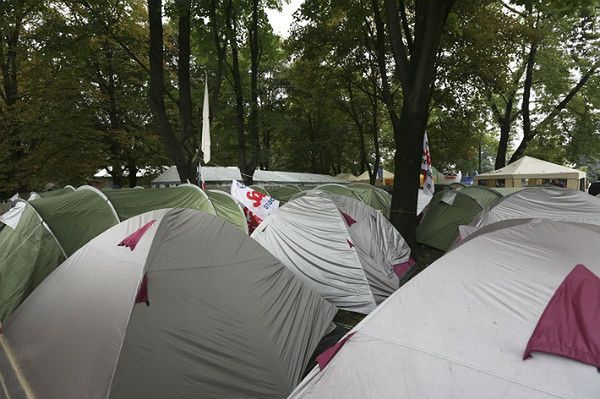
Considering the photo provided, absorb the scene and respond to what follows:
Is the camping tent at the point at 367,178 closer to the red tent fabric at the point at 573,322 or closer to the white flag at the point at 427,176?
the white flag at the point at 427,176

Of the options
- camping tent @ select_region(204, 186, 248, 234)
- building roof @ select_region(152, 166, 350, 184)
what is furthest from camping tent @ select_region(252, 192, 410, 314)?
building roof @ select_region(152, 166, 350, 184)

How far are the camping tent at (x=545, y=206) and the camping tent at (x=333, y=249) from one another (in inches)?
95.2

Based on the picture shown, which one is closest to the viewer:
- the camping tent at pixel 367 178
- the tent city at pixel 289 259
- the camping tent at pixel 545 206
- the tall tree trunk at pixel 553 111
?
the tent city at pixel 289 259

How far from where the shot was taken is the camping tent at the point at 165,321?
295 centimetres

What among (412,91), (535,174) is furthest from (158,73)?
(535,174)

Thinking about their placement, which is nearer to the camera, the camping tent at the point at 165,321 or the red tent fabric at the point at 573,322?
the red tent fabric at the point at 573,322

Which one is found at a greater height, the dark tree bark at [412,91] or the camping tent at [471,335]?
the dark tree bark at [412,91]

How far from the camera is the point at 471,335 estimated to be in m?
2.31

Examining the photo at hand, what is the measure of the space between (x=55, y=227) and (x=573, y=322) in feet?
20.5

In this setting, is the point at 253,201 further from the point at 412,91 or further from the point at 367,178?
the point at 367,178

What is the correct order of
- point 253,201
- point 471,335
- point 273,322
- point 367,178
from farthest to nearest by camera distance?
point 367,178 → point 253,201 → point 273,322 → point 471,335

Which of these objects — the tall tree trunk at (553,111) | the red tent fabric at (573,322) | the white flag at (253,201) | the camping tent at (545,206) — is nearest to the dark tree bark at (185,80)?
the white flag at (253,201)

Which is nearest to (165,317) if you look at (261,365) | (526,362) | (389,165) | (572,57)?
(261,365)

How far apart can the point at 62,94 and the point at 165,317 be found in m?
14.7
